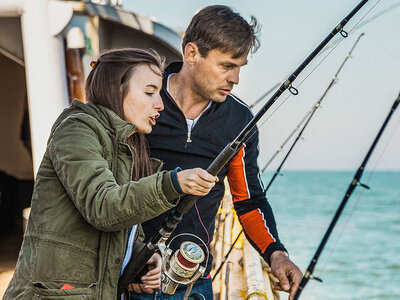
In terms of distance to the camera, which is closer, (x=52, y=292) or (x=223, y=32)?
(x=52, y=292)

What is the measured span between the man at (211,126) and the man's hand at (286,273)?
0.05 meters

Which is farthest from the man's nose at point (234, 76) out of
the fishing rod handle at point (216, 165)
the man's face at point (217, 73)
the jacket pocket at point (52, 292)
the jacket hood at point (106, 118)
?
the jacket pocket at point (52, 292)

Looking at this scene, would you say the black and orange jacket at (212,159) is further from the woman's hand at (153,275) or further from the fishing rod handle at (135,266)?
the fishing rod handle at (135,266)

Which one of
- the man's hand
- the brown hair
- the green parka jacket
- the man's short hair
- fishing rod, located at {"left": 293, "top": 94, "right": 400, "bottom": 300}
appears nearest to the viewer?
the green parka jacket

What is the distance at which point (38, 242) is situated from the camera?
5.32 feet

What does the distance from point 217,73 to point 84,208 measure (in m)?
1.03

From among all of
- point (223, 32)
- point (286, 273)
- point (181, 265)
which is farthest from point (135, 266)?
point (223, 32)

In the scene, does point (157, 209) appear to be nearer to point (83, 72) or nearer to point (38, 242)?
point (38, 242)

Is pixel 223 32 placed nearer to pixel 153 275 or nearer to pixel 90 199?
pixel 153 275

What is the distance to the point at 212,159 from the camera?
244cm

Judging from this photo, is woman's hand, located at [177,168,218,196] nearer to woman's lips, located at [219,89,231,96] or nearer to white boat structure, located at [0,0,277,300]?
woman's lips, located at [219,89,231,96]

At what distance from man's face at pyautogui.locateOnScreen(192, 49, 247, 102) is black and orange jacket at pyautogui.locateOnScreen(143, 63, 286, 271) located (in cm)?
9

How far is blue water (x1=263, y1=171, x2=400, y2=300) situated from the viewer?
1274 centimetres

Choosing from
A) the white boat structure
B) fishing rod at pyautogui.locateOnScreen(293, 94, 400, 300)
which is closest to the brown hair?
fishing rod at pyautogui.locateOnScreen(293, 94, 400, 300)
